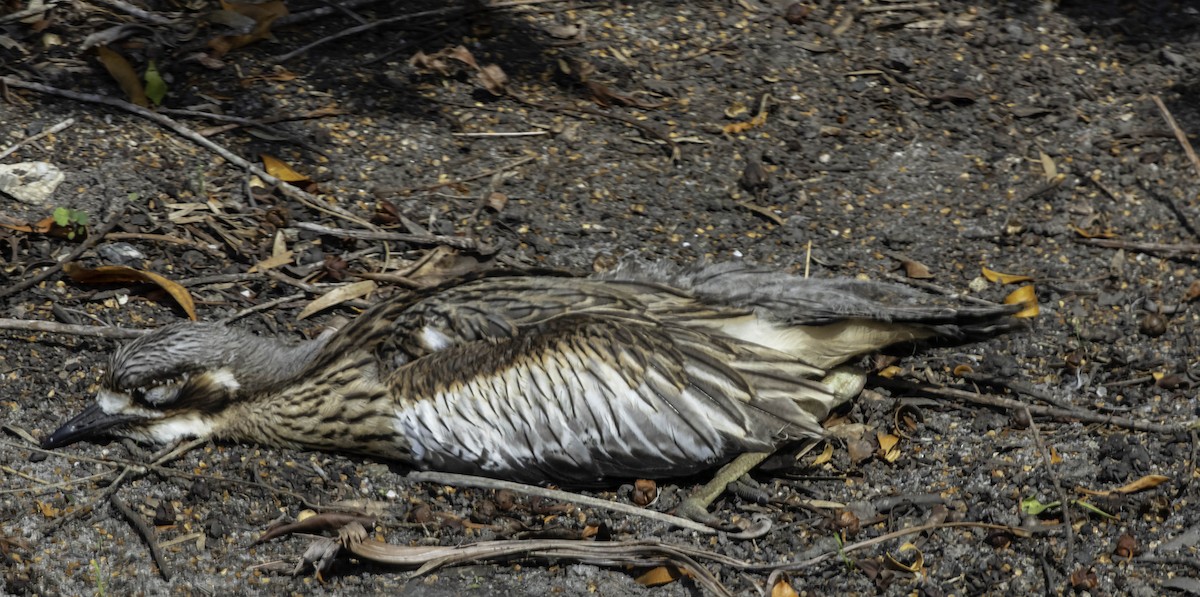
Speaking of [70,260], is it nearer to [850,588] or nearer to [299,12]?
[299,12]

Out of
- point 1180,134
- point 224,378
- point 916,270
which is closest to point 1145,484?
point 916,270

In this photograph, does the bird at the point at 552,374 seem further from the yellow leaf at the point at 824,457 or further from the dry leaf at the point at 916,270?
the dry leaf at the point at 916,270

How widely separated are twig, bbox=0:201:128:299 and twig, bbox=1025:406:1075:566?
372 centimetres

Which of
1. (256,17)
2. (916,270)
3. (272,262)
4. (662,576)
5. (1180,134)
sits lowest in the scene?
(662,576)

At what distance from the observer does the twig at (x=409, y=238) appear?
5.00 m

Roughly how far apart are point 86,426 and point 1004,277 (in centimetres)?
365

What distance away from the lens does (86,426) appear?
4129 millimetres

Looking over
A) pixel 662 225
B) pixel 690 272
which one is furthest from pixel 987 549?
pixel 662 225

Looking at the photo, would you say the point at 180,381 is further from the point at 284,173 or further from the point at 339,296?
the point at 284,173

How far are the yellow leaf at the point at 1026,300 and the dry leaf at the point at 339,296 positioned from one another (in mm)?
2633

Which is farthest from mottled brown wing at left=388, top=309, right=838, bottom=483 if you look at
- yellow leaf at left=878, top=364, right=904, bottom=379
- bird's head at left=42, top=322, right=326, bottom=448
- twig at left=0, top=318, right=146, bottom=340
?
twig at left=0, top=318, right=146, bottom=340

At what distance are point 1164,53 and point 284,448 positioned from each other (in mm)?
4974

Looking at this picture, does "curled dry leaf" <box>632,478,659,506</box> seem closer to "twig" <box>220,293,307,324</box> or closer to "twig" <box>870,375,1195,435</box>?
"twig" <box>870,375,1195,435</box>

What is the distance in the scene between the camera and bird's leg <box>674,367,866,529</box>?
13.3ft
